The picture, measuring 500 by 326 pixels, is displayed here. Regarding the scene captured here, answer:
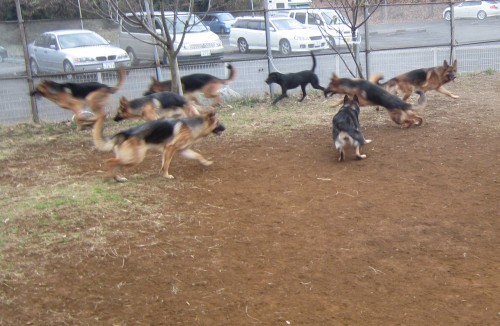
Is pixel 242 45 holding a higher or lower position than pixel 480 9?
lower

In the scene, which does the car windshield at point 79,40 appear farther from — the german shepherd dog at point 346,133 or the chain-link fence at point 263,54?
the german shepherd dog at point 346,133

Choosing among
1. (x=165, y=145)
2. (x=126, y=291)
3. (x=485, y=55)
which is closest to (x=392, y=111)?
(x=165, y=145)

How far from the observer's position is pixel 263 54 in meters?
14.8

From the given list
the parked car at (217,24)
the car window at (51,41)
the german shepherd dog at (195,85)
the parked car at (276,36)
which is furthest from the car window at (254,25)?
the car window at (51,41)

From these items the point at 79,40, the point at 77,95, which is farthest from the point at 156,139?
the point at 79,40

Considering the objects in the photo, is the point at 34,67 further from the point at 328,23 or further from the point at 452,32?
the point at 452,32

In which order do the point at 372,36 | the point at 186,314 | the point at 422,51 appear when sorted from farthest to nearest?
the point at 372,36
the point at 422,51
the point at 186,314

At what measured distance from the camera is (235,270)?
17.4 feet

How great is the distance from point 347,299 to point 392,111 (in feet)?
20.8

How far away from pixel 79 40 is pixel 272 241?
961cm

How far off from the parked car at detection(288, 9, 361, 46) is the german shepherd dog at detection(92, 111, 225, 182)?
832 cm

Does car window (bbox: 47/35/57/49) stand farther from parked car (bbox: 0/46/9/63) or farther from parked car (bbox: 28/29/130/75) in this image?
parked car (bbox: 0/46/9/63)

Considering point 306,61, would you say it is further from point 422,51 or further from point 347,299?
point 347,299

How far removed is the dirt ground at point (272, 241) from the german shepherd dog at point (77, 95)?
226 cm
